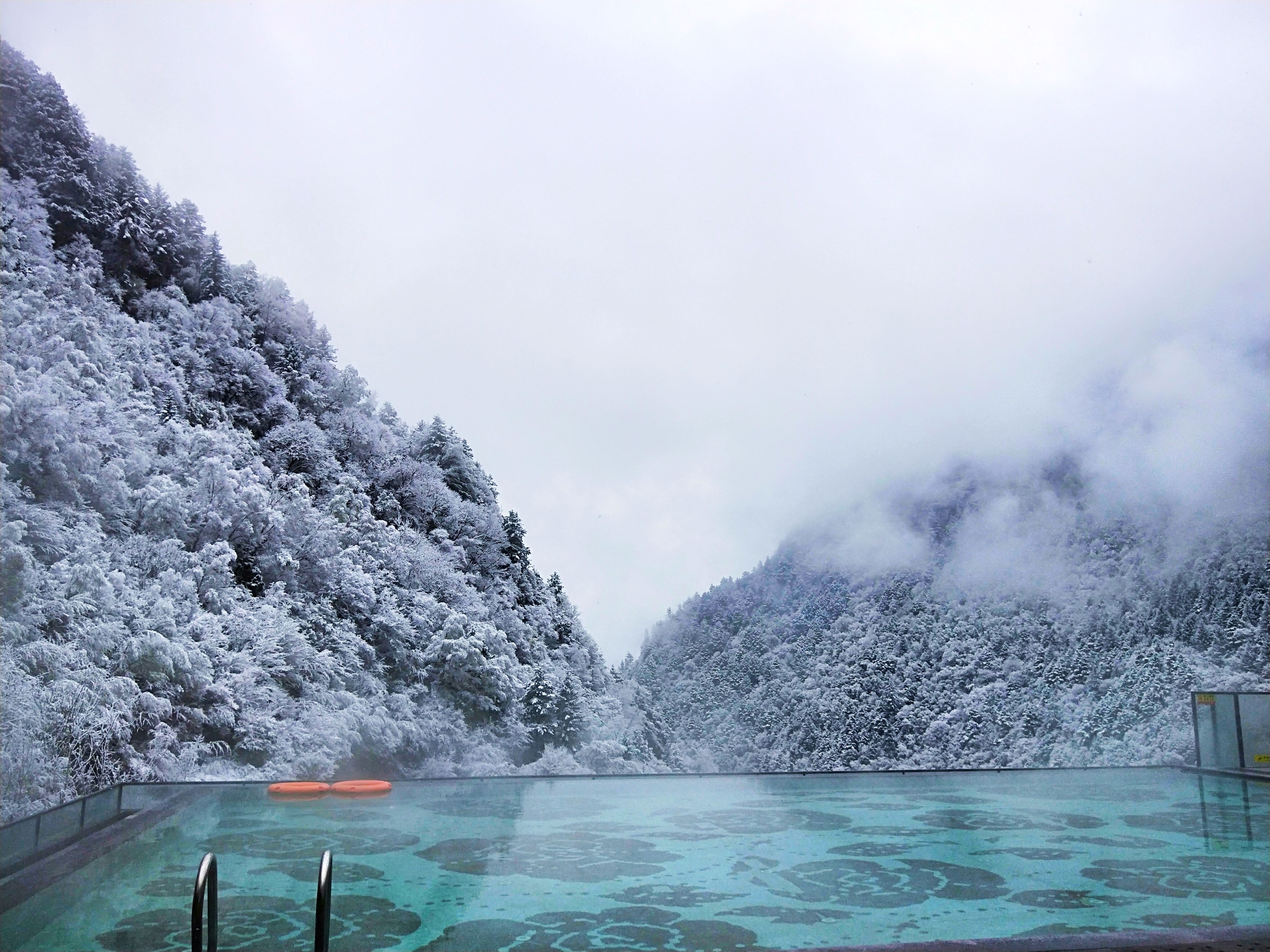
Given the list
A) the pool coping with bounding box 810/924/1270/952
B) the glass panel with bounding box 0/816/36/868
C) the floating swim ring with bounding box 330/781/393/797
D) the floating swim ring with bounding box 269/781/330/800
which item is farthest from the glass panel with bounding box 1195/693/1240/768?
the glass panel with bounding box 0/816/36/868

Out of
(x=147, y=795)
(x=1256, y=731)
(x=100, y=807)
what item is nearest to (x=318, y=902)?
(x=100, y=807)

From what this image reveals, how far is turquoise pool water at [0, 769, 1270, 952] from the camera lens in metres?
2.89

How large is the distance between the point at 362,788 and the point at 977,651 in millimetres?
13981

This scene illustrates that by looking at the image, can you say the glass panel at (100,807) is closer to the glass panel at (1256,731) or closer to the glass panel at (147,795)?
the glass panel at (147,795)

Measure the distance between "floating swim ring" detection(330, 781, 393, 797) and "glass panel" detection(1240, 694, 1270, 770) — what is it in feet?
19.4

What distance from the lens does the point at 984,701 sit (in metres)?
16.8

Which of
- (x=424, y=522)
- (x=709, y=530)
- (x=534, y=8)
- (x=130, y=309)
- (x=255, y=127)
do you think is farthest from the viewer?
(x=709, y=530)

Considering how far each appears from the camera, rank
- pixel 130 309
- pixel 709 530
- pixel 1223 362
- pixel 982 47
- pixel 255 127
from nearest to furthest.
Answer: pixel 982 47 → pixel 255 127 → pixel 130 309 → pixel 709 530 → pixel 1223 362

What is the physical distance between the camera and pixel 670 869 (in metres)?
3.87

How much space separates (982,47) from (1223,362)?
10550mm

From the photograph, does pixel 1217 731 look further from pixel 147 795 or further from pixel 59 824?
pixel 59 824

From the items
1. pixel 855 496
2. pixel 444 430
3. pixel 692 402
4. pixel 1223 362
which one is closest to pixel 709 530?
pixel 692 402

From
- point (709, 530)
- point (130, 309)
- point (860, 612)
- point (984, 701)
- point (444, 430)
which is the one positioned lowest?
point (984, 701)

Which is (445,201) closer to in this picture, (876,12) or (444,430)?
(444,430)
